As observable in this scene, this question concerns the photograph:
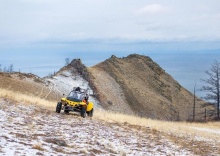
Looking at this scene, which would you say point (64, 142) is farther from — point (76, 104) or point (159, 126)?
point (159, 126)

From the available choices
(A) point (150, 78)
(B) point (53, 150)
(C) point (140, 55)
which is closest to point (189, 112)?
(A) point (150, 78)

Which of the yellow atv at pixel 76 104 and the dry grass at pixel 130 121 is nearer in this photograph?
the yellow atv at pixel 76 104

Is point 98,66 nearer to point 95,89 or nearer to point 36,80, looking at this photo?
point 95,89

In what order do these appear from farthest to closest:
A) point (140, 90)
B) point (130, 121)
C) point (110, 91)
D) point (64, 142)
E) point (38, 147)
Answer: point (140, 90) < point (110, 91) < point (130, 121) < point (64, 142) < point (38, 147)

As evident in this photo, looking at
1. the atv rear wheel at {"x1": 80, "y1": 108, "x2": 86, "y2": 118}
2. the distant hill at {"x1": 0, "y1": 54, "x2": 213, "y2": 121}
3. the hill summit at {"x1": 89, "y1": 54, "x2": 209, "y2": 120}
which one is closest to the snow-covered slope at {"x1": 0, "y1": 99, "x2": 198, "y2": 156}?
the atv rear wheel at {"x1": 80, "y1": 108, "x2": 86, "y2": 118}

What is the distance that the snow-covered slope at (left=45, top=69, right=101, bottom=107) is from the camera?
187ft

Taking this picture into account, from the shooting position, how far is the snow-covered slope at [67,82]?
57.0 m

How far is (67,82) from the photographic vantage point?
61.2 m

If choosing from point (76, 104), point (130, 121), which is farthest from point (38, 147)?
point (130, 121)

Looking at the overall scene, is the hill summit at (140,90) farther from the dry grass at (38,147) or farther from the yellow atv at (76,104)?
the dry grass at (38,147)

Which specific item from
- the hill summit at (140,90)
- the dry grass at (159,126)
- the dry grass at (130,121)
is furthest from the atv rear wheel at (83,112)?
the hill summit at (140,90)

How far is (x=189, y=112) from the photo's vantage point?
7481 cm

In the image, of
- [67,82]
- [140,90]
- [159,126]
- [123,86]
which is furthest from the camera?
[140,90]

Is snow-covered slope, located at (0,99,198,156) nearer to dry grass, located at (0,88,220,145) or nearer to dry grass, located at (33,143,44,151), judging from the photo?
dry grass, located at (33,143,44,151)
